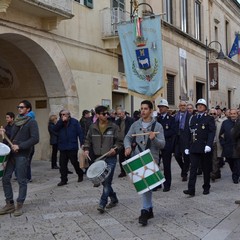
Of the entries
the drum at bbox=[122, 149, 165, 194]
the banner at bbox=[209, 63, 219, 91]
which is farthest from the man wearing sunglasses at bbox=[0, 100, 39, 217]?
the banner at bbox=[209, 63, 219, 91]

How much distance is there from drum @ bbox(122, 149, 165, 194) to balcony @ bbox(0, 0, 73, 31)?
23.2 ft

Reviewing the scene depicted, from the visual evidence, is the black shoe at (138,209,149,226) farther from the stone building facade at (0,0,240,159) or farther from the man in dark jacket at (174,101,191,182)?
the stone building facade at (0,0,240,159)

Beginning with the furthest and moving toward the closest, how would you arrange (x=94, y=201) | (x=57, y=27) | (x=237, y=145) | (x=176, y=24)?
(x=176, y=24) → (x=57, y=27) → (x=94, y=201) → (x=237, y=145)

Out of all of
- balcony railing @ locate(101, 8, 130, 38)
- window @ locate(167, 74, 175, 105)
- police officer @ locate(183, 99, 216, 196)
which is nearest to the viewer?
police officer @ locate(183, 99, 216, 196)

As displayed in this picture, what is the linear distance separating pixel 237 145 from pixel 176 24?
1755 cm

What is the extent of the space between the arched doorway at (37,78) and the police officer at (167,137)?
585cm

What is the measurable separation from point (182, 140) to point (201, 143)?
1.72 meters

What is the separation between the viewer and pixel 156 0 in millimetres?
21016

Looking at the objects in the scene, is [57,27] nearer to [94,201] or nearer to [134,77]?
[134,77]

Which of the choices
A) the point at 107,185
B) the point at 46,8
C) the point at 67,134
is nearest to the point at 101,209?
the point at 107,185

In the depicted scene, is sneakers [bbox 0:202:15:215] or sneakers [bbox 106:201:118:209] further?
sneakers [bbox 106:201:118:209]

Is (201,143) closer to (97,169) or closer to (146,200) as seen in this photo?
(146,200)

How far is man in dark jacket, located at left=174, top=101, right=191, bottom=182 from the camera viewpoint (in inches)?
373

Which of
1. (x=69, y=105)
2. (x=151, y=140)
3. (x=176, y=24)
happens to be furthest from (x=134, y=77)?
(x=176, y=24)
